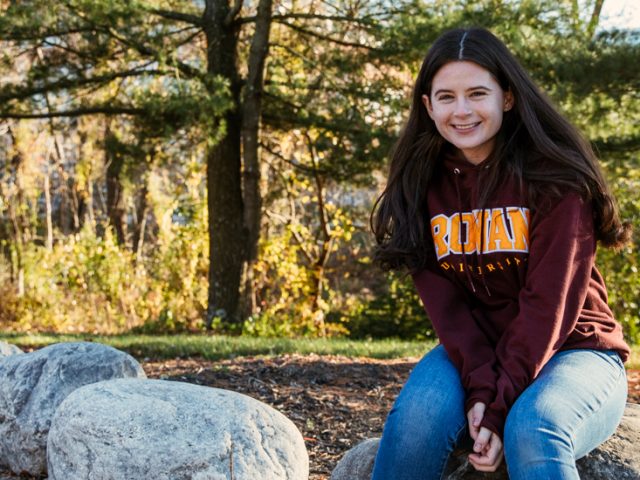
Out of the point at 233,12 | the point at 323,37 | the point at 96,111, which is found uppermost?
the point at 233,12

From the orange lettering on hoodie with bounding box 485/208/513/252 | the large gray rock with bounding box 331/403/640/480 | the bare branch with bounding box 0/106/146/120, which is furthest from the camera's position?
the bare branch with bounding box 0/106/146/120

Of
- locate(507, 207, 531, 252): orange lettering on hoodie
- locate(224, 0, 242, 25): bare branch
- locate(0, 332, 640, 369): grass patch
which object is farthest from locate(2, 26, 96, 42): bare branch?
locate(507, 207, 531, 252): orange lettering on hoodie

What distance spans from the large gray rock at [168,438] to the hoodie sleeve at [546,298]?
0.92 metres

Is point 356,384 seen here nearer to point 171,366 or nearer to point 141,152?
point 171,366

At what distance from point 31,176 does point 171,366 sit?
8.20m

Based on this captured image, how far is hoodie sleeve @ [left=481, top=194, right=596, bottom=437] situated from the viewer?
6.68 feet

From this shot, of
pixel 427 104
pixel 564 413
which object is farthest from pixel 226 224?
pixel 564 413

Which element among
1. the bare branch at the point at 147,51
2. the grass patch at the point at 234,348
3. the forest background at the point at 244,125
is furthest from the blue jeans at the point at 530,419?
the bare branch at the point at 147,51

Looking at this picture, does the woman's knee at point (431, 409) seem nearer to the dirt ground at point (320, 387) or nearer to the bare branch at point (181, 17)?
the dirt ground at point (320, 387)

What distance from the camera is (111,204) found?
14.1m

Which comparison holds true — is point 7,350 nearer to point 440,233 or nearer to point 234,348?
point 234,348

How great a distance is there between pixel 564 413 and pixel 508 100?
98 centimetres

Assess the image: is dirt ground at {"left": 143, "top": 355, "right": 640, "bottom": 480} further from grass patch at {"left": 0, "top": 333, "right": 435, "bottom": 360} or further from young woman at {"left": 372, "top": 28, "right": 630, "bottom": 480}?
young woman at {"left": 372, "top": 28, "right": 630, "bottom": 480}

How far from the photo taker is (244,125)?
834cm
